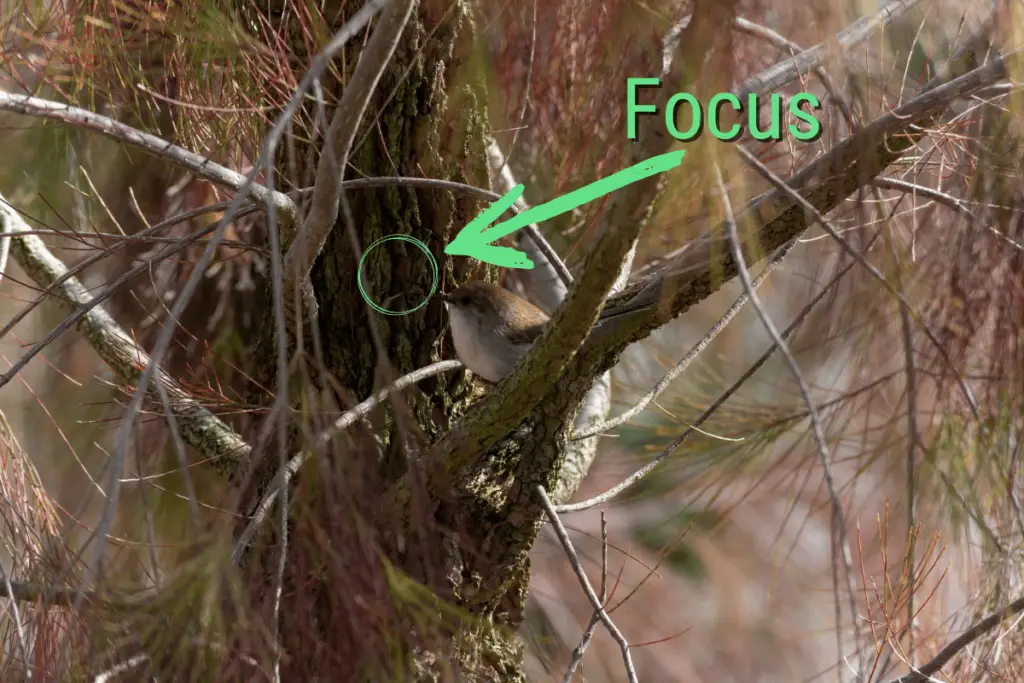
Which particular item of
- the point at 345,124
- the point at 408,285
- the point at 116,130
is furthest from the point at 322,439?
the point at 408,285

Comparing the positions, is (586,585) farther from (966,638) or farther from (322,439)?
(322,439)

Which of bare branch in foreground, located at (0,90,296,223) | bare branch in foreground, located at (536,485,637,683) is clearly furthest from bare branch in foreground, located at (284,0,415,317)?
bare branch in foreground, located at (536,485,637,683)

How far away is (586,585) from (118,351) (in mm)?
1154

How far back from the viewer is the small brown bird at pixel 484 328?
6.93ft

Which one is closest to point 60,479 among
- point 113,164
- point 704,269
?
point 113,164

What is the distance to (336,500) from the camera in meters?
1.41

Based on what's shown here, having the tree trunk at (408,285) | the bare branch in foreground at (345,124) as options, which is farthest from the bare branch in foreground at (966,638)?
the bare branch in foreground at (345,124)

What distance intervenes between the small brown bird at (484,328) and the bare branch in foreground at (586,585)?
0.33 metres

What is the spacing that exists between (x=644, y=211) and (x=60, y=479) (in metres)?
3.19

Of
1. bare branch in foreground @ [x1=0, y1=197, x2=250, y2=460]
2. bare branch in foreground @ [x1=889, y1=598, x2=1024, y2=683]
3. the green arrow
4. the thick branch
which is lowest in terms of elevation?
bare branch in foreground @ [x1=0, y1=197, x2=250, y2=460]

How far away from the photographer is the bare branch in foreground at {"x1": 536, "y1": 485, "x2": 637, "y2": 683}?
1.80 metres

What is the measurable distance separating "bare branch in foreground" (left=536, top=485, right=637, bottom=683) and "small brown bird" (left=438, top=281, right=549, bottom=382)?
0.33 m

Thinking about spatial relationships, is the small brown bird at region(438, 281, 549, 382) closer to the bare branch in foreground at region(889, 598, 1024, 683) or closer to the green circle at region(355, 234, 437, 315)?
the green circle at region(355, 234, 437, 315)

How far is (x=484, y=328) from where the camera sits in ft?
7.06
